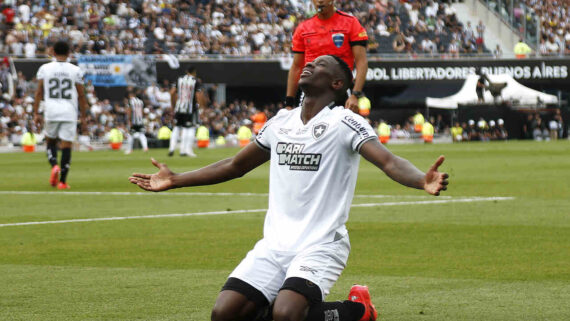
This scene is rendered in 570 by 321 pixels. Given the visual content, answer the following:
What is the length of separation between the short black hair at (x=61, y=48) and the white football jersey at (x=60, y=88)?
16.0 inches

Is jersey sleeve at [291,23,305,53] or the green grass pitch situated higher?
jersey sleeve at [291,23,305,53]

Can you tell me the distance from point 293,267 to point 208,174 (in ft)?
3.25

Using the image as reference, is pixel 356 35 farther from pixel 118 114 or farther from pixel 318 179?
pixel 118 114

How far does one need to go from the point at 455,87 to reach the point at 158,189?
50973 mm

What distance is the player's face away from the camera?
6.09 metres

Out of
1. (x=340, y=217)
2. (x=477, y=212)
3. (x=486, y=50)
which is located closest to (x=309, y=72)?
(x=340, y=217)

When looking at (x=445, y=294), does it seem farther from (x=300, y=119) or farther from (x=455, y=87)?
(x=455, y=87)

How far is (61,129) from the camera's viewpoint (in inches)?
717

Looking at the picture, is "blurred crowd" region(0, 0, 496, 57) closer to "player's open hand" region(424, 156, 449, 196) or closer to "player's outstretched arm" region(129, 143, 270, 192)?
"player's outstretched arm" region(129, 143, 270, 192)

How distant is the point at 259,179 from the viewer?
20891 millimetres

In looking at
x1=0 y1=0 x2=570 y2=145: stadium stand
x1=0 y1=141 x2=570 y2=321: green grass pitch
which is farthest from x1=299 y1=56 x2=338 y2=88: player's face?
x1=0 y1=0 x2=570 y2=145: stadium stand

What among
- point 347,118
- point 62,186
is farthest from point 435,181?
point 62,186

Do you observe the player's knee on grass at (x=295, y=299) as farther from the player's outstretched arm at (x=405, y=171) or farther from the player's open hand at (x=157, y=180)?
the player's open hand at (x=157, y=180)

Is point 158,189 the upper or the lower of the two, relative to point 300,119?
lower
